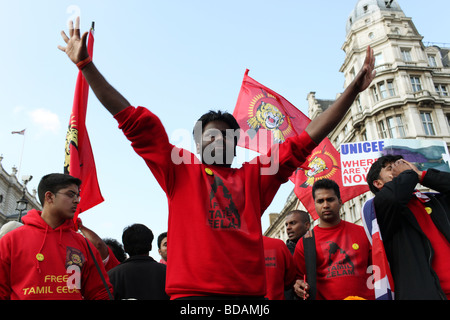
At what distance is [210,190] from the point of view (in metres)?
2.22

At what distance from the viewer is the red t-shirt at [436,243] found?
8.91ft

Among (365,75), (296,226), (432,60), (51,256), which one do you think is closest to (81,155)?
(51,256)

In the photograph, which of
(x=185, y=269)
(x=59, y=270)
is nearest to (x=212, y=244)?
(x=185, y=269)

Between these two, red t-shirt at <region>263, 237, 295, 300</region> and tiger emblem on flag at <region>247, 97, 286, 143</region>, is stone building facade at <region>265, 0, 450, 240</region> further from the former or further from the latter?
red t-shirt at <region>263, 237, 295, 300</region>

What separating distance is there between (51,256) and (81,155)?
2.43 meters

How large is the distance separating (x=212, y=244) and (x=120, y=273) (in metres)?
2.38

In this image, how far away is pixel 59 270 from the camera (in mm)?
2893

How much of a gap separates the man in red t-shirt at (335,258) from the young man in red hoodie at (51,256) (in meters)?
2.01

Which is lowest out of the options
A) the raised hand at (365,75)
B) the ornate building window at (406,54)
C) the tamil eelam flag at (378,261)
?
the tamil eelam flag at (378,261)

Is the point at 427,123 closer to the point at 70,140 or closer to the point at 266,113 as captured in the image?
the point at 266,113

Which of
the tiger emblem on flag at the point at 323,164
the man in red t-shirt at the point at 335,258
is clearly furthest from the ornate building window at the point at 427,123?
the man in red t-shirt at the point at 335,258

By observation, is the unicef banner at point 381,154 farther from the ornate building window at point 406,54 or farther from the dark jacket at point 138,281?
the ornate building window at point 406,54
